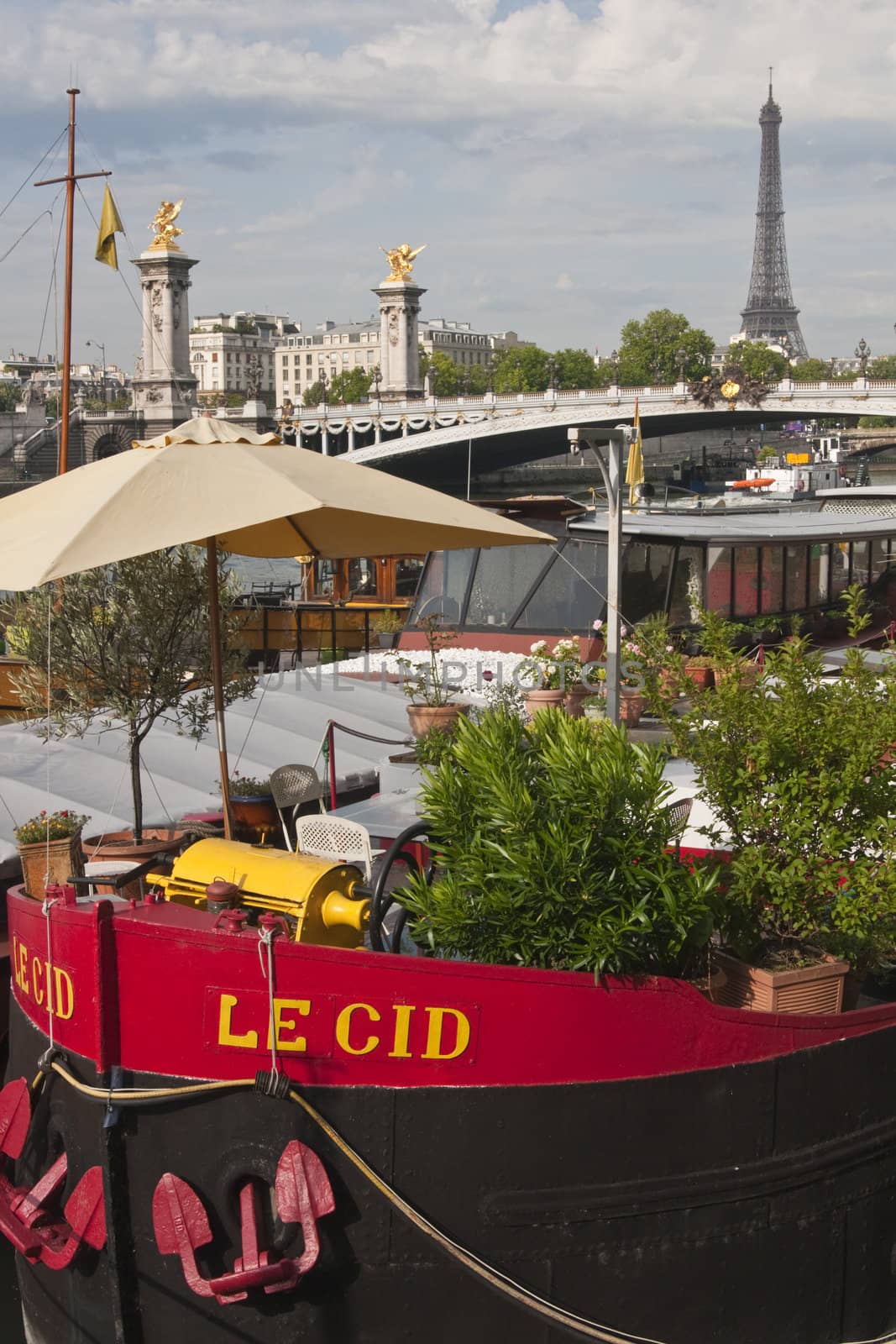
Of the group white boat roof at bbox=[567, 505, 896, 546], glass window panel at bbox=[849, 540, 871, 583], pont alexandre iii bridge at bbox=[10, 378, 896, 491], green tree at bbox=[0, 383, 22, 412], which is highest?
green tree at bbox=[0, 383, 22, 412]

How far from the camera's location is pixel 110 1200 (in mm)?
5484

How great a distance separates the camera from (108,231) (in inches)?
815

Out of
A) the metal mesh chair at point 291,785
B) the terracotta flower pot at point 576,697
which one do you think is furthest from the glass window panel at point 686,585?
the metal mesh chair at point 291,785

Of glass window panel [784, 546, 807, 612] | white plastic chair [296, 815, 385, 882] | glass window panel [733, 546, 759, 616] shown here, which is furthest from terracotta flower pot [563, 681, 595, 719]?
glass window panel [784, 546, 807, 612]

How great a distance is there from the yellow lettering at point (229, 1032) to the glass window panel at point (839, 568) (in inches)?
518

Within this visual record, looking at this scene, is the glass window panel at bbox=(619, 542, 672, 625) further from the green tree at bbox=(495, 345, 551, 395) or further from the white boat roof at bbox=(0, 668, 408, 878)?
the green tree at bbox=(495, 345, 551, 395)

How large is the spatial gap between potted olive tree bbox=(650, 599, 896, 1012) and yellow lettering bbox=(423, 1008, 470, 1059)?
118 cm

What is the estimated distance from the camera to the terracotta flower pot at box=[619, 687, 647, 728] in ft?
30.4

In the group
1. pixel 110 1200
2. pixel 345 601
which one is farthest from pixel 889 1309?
pixel 345 601

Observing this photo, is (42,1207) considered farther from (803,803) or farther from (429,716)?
(429,716)

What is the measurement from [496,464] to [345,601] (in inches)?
2712

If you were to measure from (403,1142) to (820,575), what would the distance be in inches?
499

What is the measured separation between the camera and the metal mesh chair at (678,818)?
537cm

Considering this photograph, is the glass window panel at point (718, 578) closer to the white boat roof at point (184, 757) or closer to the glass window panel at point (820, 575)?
the glass window panel at point (820, 575)
